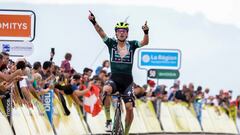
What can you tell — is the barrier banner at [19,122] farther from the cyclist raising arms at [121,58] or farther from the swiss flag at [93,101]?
the swiss flag at [93,101]

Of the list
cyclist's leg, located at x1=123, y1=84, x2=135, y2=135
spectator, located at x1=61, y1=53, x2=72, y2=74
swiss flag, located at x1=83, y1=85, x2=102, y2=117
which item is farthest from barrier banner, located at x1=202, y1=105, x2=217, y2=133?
cyclist's leg, located at x1=123, y1=84, x2=135, y2=135

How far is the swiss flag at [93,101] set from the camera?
27.4 m

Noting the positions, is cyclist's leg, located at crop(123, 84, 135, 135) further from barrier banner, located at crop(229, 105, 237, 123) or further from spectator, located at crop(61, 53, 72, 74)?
barrier banner, located at crop(229, 105, 237, 123)

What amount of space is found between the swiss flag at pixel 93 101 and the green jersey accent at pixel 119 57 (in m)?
6.98

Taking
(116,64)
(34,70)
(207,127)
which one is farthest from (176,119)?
(116,64)

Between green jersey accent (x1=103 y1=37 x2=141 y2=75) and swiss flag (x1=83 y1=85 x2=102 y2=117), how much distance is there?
698cm

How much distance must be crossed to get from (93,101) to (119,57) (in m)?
7.36

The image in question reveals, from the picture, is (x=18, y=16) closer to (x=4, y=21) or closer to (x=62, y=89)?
(x=4, y=21)

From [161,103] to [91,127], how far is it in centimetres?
837

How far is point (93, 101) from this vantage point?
27609 mm

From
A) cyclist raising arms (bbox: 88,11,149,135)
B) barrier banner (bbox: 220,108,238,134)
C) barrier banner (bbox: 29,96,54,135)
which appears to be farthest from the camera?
barrier banner (bbox: 220,108,238,134)

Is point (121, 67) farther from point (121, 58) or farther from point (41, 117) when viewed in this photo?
point (41, 117)

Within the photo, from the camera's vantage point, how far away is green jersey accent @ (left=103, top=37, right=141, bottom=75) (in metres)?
20.3

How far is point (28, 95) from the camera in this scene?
22.1 m
